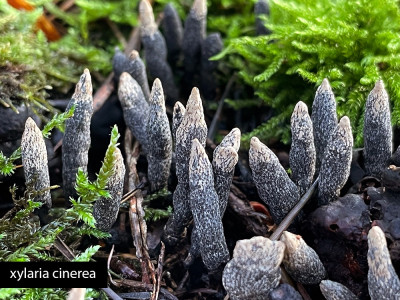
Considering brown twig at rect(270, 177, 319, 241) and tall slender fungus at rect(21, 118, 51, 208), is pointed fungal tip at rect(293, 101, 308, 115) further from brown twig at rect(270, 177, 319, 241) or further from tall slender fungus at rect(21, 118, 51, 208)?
tall slender fungus at rect(21, 118, 51, 208)

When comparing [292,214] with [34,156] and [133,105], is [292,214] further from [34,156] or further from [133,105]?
[34,156]

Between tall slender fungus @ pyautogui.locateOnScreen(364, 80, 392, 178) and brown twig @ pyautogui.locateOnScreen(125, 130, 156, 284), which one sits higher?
tall slender fungus @ pyautogui.locateOnScreen(364, 80, 392, 178)

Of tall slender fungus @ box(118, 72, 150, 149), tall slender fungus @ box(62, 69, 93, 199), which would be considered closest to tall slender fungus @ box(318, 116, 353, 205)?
tall slender fungus @ box(118, 72, 150, 149)

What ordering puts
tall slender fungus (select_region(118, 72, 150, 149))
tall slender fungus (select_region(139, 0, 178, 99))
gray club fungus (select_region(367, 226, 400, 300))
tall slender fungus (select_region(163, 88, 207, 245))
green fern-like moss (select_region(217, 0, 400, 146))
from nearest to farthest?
gray club fungus (select_region(367, 226, 400, 300)) < tall slender fungus (select_region(163, 88, 207, 245)) < tall slender fungus (select_region(118, 72, 150, 149)) < green fern-like moss (select_region(217, 0, 400, 146)) < tall slender fungus (select_region(139, 0, 178, 99))

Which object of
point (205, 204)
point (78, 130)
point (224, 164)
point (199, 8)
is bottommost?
point (205, 204)

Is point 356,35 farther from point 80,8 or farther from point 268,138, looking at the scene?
point 80,8

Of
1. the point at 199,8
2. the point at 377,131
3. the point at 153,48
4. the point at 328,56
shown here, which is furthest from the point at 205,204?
the point at 199,8

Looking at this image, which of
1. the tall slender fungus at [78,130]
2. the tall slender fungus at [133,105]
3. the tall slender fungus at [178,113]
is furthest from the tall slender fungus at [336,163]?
the tall slender fungus at [78,130]
